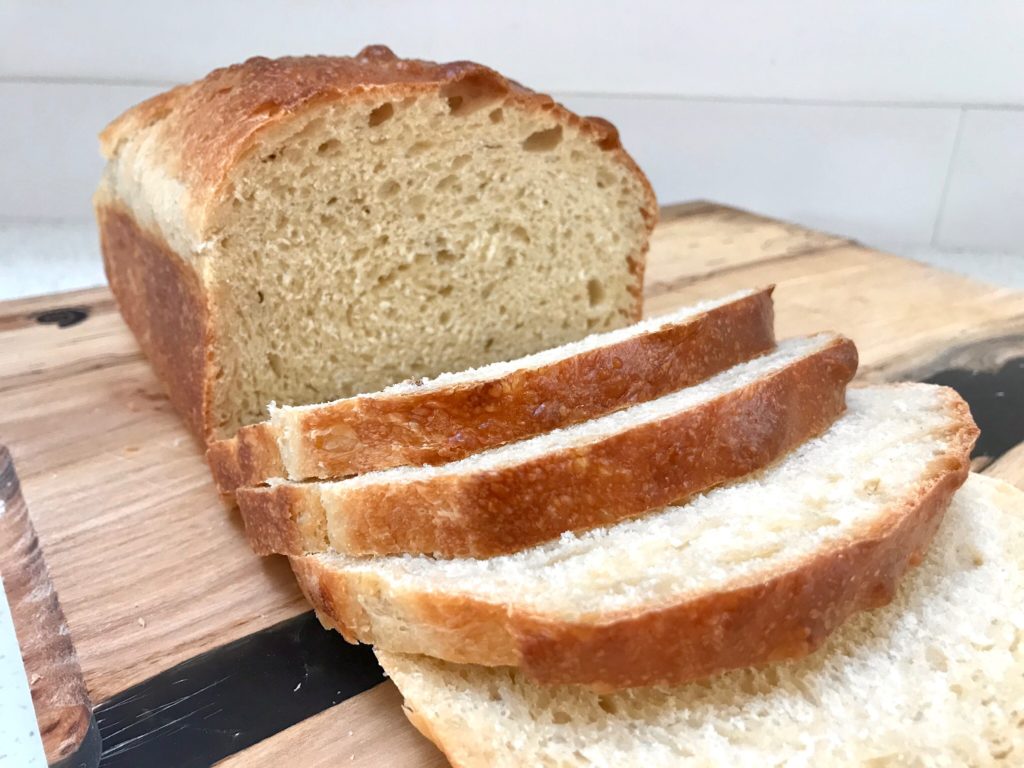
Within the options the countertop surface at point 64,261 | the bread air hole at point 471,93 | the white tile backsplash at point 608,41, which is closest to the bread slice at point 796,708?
the bread air hole at point 471,93

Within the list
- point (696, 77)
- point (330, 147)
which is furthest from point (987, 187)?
point (330, 147)

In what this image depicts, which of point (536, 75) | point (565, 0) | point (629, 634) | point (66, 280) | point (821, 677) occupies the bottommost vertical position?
point (66, 280)

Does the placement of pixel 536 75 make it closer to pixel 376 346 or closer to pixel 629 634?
pixel 376 346

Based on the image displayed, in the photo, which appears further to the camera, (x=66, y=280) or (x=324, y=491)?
(x=66, y=280)

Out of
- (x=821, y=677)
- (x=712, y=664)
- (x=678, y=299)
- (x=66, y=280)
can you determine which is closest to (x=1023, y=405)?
(x=678, y=299)

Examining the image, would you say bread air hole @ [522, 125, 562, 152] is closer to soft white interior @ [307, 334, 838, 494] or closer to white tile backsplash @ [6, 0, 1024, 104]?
soft white interior @ [307, 334, 838, 494]

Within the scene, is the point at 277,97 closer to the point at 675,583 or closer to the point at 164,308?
the point at 164,308

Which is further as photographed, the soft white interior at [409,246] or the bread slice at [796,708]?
the soft white interior at [409,246]

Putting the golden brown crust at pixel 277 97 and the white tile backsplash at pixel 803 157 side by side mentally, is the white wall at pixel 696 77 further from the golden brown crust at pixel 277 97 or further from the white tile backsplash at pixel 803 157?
the golden brown crust at pixel 277 97
